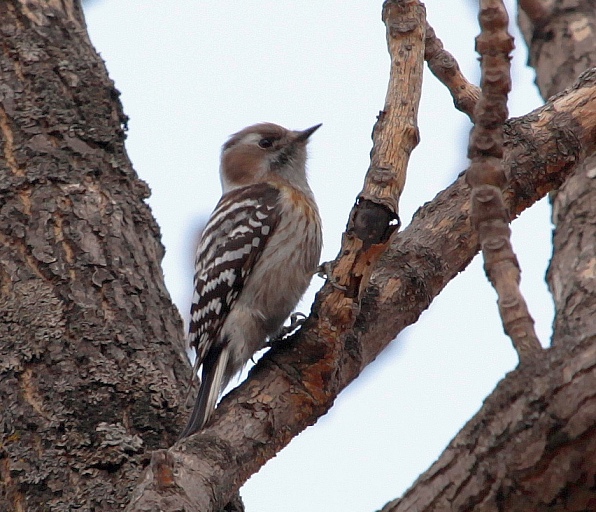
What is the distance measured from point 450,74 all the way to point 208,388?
2.03 m

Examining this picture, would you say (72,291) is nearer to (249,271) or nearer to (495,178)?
(249,271)

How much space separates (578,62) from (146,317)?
4.01 m

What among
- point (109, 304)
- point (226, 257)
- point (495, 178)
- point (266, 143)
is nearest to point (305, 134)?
point (266, 143)

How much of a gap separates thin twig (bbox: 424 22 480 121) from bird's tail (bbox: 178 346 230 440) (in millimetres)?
1805

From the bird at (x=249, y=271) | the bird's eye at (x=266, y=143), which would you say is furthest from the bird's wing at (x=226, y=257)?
the bird's eye at (x=266, y=143)

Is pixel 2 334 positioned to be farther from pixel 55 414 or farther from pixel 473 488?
pixel 473 488

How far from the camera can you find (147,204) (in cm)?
494

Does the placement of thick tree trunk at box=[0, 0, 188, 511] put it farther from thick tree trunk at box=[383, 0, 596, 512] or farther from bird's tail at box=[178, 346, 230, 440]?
thick tree trunk at box=[383, 0, 596, 512]

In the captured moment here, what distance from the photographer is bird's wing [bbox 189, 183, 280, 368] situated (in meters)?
5.11

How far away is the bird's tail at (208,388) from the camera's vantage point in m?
3.83

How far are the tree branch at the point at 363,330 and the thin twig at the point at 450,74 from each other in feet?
0.94

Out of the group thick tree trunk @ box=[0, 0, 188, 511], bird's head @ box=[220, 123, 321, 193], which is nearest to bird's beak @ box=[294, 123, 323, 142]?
bird's head @ box=[220, 123, 321, 193]

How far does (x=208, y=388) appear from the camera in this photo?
14.2 feet

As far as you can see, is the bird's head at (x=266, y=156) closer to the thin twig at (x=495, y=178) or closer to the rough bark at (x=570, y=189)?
the rough bark at (x=570, y=189)
